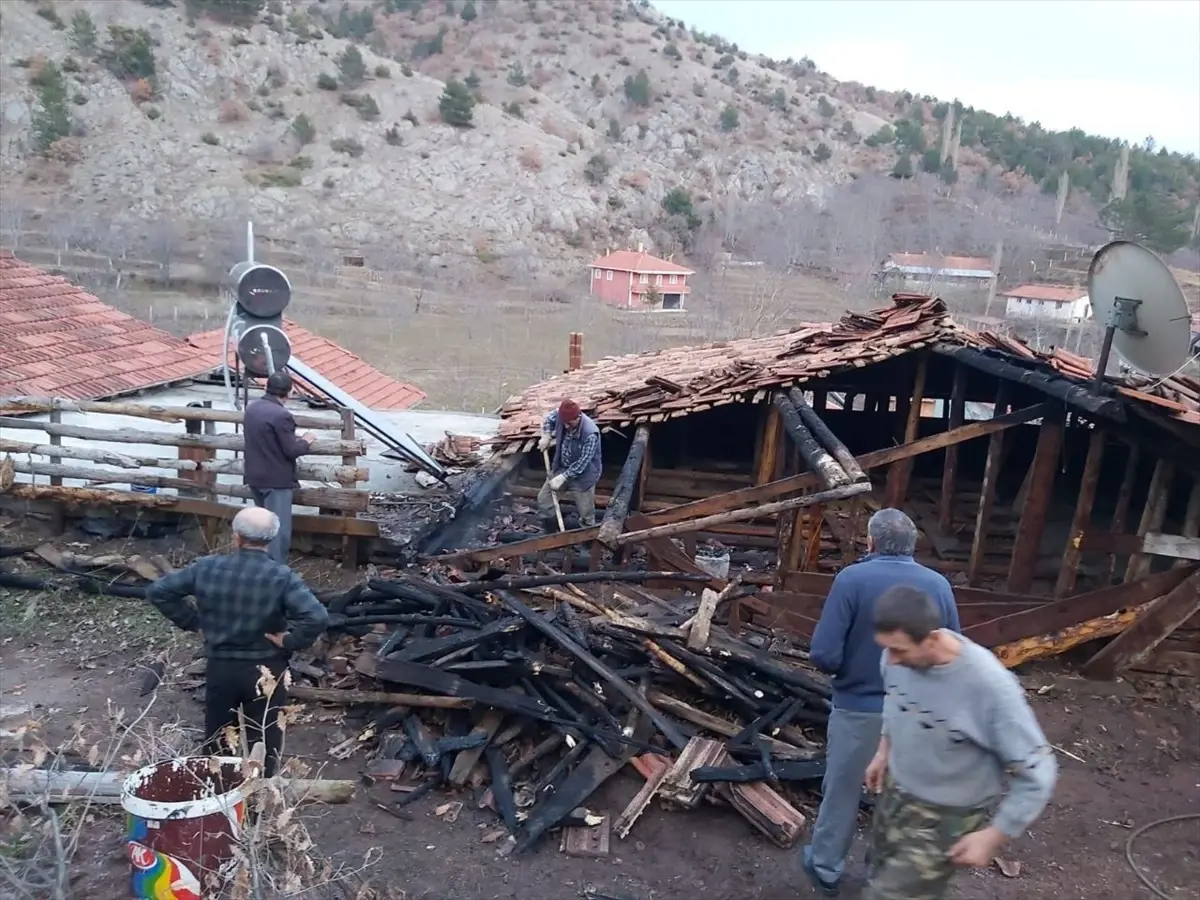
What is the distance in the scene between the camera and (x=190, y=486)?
28.9 ft

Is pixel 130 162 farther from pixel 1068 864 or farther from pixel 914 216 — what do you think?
pixel 1068 864

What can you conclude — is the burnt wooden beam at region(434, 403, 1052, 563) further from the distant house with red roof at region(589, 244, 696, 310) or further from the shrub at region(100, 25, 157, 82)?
the shrub at region(100, 25, 157, 82)

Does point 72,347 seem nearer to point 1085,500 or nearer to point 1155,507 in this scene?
point 1085,500

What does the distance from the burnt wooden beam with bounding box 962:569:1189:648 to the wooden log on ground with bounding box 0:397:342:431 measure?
6385 millimetres

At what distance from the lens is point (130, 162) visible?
4872 cm

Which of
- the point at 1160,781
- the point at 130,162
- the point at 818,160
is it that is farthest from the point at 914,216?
the point at 1160,781

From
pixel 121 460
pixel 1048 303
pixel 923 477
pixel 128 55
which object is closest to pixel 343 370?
pixel 121 460

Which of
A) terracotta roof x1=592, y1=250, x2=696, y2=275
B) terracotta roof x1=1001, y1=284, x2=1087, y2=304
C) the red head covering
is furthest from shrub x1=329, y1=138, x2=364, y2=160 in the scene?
the red head covering

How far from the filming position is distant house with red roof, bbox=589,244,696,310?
4453 cm

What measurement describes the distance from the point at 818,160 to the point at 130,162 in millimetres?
49169

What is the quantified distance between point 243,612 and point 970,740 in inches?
137

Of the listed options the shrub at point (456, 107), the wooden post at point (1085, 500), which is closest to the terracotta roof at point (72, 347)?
the wooden post at point (1085, 500)

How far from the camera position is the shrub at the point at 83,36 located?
2085 inches

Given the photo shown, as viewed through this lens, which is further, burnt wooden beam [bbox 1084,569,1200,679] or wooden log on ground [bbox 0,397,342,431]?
wooden log on ground [bbox 0,397,342,431]
